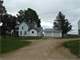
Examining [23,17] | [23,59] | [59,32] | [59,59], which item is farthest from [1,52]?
[23,17]

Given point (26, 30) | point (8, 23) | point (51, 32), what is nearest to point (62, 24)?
point (51, 32)

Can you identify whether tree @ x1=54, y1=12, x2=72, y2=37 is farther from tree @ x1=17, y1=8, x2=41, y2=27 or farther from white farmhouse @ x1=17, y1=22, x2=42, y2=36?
white farmhouse @ x1=17, y1=22, x2=42, y2=36

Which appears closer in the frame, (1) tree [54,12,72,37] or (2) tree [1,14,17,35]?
(2) tree [1,14,17,35]

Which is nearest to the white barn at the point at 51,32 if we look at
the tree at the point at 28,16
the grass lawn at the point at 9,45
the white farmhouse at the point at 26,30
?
the white farmhouse at the point at 26,30

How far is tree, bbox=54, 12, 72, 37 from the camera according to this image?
75.6m

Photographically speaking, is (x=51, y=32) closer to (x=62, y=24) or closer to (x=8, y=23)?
(x=62, y=24)

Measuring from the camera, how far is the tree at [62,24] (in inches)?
2975

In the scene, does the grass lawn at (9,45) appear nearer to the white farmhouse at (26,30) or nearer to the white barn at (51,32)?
the white farmhouse at (26,30)

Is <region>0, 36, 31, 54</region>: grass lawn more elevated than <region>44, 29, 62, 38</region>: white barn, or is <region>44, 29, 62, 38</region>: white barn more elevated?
<region>44, 29, 62, 38</region>: white barn

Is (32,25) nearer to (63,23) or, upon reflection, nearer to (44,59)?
(63,23)

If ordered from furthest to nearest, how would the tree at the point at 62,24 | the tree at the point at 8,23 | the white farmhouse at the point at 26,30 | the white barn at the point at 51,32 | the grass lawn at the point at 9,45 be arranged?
1. the tree at the point at 62,24
2. the white barn at the point at 51,32
3. the white farmhouse at the point at 26,30
4. the tree at the point at 8,23
5. the grass lawn at the point at 9,45

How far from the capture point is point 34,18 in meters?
78.8

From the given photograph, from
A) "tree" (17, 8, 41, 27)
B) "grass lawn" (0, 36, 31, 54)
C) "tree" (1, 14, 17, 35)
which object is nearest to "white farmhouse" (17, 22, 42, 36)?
"tree" (1, 14, 17, 35)

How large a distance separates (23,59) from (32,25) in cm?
5397
